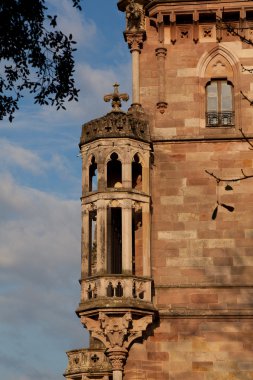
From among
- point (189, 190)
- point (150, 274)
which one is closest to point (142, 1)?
point (189, 190)

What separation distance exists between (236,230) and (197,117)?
3221 mm

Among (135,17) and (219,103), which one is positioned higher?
(135,17)

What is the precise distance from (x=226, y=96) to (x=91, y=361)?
25.4 ft

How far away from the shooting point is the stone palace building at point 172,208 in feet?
90.1

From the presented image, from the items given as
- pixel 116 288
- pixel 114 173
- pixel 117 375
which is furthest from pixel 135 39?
pixel 117 375

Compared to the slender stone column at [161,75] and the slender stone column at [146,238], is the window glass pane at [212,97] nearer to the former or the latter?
the slender stone column at [161,75]

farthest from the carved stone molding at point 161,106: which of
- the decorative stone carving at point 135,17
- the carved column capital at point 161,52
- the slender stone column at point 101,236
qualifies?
the slender stone column at point 101,236

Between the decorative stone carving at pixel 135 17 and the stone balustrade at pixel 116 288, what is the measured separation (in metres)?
6.98

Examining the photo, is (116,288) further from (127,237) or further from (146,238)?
(146,238)

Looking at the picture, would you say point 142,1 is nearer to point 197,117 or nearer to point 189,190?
point 197,117

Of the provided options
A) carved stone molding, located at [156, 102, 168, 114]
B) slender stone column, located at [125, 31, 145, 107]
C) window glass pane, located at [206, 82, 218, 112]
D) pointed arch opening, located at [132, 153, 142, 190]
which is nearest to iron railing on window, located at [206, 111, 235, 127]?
window glass pane, located at [206, 82, 218, 112]

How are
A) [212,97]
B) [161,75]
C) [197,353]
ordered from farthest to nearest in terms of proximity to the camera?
[212,97]
[161,75]
[197,353]

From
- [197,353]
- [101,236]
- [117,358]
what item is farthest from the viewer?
[101,236]

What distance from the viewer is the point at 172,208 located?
2880 cm
